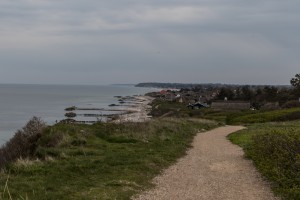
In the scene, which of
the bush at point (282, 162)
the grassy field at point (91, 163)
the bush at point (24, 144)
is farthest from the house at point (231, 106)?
the bush at point (282, 162)

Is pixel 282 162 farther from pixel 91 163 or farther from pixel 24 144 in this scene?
pixel 24 144

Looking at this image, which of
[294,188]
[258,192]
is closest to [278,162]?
[258,192]

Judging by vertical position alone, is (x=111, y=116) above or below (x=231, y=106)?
below

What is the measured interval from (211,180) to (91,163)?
13.0 feet

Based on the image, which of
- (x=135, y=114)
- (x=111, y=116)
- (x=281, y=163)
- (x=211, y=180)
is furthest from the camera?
(x=135, y=114)

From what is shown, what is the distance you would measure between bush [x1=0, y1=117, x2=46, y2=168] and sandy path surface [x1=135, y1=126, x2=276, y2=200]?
6842 millimetres

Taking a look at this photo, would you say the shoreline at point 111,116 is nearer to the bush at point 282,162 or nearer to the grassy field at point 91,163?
the grassy field at point 91,163

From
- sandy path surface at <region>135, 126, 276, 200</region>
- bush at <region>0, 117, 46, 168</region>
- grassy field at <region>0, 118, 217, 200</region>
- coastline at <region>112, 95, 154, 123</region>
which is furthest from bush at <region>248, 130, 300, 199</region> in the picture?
coastline at <region>112, 95, 154, 123</region>

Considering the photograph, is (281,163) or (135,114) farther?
(135,114)

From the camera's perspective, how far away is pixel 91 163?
555 inches

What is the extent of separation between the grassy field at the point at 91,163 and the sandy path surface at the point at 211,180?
0.54 metres

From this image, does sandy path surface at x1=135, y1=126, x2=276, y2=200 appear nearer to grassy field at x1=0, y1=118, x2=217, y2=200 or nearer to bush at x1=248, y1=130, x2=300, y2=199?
bush at x1=248, y1=130, x2=300, y2=199

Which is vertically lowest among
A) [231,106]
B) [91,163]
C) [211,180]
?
[231,106]

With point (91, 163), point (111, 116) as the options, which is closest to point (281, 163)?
point (91, 163)
